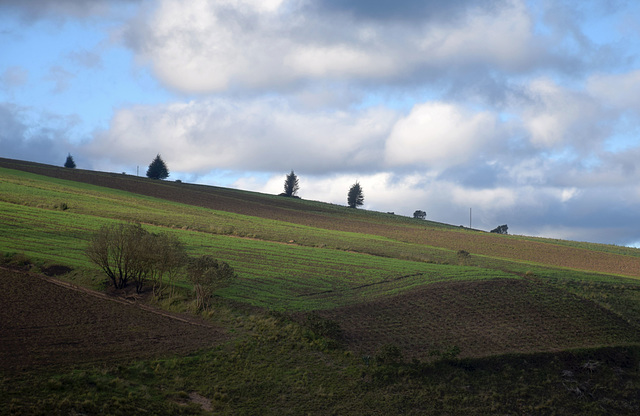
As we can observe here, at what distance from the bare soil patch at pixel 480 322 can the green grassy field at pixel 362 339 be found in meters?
0.13

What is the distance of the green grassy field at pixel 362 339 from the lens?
20.4 m

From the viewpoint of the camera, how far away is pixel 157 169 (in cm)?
13100

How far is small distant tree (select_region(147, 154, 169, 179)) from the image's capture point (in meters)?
131

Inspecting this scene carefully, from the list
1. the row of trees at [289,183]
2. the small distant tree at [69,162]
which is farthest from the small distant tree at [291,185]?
the small distant tree at [69,162]

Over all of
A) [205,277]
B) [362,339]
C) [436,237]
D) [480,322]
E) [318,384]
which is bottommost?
[318,384]

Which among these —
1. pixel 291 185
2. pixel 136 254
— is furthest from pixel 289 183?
pixel 136 254

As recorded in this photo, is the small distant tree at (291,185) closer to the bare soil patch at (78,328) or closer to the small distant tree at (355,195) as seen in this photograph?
the small distant tree at (355,195)

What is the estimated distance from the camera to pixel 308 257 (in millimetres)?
46969

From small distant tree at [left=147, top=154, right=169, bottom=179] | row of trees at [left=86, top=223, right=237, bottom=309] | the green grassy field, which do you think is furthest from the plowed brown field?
row of trees at [left=86, top=223, right=237, bottom=309]

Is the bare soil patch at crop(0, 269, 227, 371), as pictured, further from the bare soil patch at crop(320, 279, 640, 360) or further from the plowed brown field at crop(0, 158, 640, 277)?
the plowed brown field at crop(0, 158, 640, 277)

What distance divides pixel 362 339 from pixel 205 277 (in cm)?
1019

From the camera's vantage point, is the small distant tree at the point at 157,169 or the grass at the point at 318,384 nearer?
the grass at the point at 318,384

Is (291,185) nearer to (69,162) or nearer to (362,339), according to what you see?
(69,162)

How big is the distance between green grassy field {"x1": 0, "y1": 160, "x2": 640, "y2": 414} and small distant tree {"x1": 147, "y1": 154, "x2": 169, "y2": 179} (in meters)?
75.7
